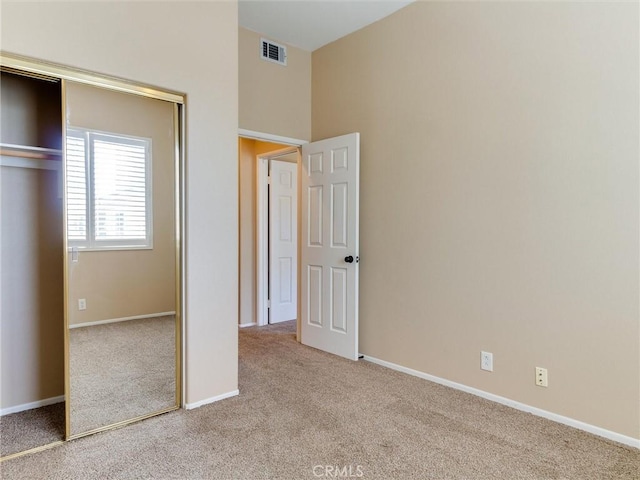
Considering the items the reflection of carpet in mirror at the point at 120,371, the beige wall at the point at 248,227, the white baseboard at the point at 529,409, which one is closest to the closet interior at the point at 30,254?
the reflection of carpet in mirror at the point at 120,371

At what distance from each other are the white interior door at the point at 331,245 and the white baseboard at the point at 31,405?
2119 mm

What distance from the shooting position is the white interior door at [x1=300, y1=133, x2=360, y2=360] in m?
3.55

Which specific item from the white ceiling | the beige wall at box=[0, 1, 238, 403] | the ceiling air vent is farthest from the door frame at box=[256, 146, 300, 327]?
the beige wall at box=[0, 1, 238, 403]

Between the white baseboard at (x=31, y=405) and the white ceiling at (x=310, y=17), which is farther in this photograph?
the white ceiling at (x=310, y=17)

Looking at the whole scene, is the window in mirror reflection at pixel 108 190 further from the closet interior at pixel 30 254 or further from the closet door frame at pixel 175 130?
the closet interior at pixel 30 254

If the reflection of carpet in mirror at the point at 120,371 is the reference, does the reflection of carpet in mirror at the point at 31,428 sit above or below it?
below

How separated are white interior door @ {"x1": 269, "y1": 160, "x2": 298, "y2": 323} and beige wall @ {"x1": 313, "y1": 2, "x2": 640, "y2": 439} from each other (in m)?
1.54

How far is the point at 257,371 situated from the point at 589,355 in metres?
2.31

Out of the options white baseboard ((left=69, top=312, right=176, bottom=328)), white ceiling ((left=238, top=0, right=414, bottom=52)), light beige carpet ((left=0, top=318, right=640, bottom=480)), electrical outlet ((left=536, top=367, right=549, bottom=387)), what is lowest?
light beige carpet ((left=0, top=318, right=640, bottom=480))

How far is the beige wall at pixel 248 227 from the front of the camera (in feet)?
15.7

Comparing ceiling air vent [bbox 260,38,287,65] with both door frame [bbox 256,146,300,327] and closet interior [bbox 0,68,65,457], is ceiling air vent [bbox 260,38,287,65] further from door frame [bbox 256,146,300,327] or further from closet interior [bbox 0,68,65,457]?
closet interior [bbox 0,68,65,457]

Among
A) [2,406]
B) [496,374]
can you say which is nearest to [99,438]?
[2,406]

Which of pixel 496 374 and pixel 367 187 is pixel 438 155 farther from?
pixel 496 374

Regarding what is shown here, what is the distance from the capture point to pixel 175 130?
254cm
